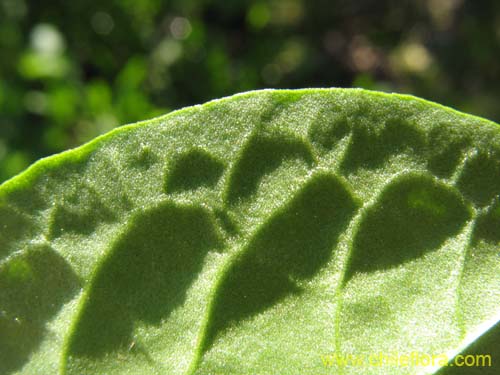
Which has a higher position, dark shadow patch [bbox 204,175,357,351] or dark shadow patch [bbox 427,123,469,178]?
dark shadow patch [bbox 427,123,469,178]

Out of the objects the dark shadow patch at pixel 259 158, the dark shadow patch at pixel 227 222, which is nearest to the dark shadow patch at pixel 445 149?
the dark shadow patch at pixel 259 158

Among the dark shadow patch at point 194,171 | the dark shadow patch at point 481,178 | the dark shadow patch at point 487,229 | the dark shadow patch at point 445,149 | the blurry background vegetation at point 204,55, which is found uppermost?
the dark shadow patch at point 194,171

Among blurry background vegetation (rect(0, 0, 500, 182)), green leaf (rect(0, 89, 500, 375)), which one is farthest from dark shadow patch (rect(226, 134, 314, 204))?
blurry background vegetation (rect(0, 0, 500, 182))

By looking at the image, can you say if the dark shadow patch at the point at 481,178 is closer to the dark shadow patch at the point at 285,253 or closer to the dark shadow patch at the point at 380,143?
the dark shadow patch at the point at 380,143

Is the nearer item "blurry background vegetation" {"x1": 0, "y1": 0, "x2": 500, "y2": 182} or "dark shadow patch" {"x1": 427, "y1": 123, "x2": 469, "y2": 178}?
"dark shadow patch" {"x1": 427, "y1": 123, "x2": 469, "y2": 178}

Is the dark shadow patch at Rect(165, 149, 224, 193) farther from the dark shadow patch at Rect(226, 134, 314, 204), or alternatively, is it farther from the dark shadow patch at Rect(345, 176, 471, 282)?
the dark shadow patch at Rect(345, 176, 471, 282)

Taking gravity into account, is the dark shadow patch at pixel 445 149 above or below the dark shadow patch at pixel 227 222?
above

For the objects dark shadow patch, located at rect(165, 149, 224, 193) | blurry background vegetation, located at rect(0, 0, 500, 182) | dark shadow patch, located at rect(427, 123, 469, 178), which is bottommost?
blurry background vegetation, located at rect(0, 0, 500, 182)

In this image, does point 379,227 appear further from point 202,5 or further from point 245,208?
point 202,5
